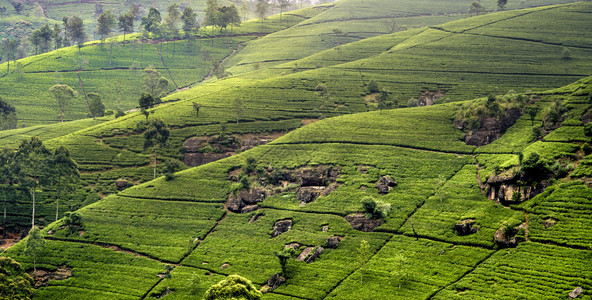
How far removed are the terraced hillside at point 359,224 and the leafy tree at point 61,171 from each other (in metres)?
11.6

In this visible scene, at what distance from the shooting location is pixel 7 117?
154000 mm

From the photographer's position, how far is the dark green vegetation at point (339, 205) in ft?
222

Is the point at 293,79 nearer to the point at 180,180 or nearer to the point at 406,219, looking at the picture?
the point at 180,180

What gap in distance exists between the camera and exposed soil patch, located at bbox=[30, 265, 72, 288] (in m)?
75.0

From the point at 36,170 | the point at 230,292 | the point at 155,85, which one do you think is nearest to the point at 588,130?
the point at 230,292

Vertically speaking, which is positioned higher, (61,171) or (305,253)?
(61,171)

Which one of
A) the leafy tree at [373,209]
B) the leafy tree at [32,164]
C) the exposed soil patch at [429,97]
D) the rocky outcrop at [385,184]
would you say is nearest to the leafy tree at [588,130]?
the rocky outcrop at [385,184]

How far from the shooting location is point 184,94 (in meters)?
164

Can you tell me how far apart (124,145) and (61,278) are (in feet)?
172

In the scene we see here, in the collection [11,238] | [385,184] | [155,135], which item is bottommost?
[11,238]

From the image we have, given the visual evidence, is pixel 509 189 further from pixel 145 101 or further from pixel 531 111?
pixel 145 101

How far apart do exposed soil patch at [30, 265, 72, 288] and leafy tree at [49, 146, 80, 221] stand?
854 inches

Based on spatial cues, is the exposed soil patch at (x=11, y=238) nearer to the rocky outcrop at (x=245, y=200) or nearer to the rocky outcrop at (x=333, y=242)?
the rocky outcrop at (x=245, y=200)

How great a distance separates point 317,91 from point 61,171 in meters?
85.9
